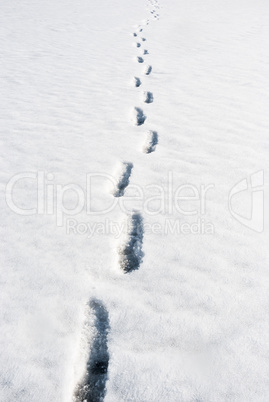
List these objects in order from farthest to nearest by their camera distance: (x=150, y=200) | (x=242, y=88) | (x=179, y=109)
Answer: (x=242, y=88) → (x=179, y=109) → (x=150, y=200)

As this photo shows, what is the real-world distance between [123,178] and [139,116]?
1076 mm

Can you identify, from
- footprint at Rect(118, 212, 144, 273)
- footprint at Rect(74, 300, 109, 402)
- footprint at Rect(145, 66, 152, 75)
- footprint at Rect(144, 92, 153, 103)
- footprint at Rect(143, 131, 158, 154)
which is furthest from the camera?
footprint at Rect(145, 66, 152, 75)

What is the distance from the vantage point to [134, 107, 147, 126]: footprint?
2.79 m

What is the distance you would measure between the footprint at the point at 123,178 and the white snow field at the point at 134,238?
1 cm

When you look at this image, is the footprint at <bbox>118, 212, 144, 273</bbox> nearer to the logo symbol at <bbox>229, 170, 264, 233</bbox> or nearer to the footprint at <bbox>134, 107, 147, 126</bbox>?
the logo symbol at <bbox>229, 170, 264, 233</bbox>

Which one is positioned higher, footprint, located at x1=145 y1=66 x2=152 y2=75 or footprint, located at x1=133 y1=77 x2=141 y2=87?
footprint, located at x1=145 y1=66 x2=152 y2=75

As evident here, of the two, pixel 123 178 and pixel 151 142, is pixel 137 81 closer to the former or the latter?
pixel 151 142

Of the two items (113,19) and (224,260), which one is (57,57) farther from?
(224,260)

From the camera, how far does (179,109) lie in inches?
118

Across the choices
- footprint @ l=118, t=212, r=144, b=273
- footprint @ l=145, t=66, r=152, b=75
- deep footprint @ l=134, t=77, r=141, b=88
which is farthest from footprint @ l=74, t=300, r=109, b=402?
footprint @ l=145, t=66, r=152, b=75

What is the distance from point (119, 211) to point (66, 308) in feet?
2.23

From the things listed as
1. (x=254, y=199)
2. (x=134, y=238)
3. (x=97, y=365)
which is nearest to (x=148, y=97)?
(x=254, y=199)

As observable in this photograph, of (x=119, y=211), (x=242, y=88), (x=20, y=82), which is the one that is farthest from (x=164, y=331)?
(x=20, y=82)

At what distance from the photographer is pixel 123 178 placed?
6.76 feet
